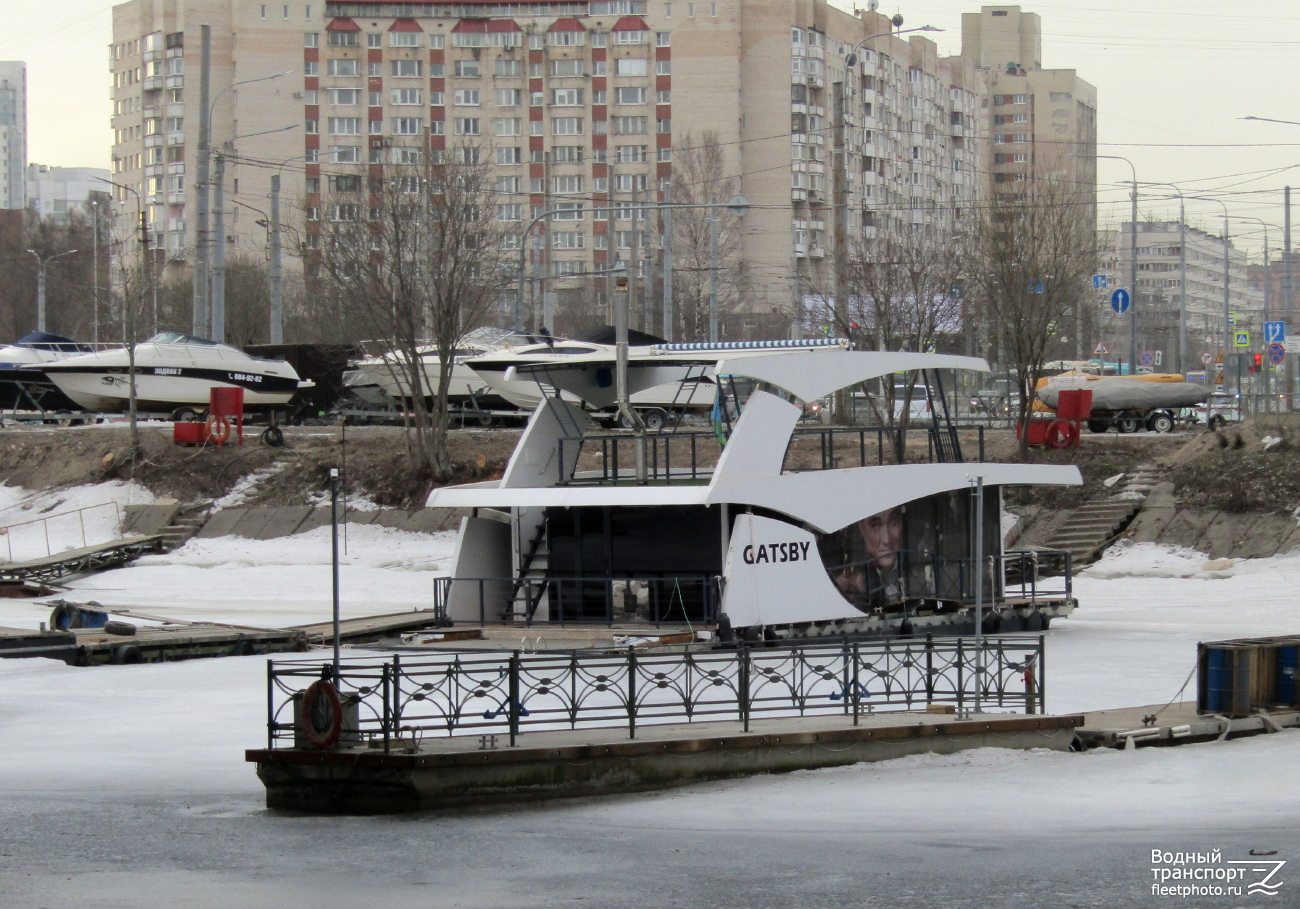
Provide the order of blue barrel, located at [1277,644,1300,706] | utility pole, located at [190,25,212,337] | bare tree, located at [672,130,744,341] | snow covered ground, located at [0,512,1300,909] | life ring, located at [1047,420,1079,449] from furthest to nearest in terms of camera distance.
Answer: bare tree, located at [672,130,744,341] < utility pole, located at [190,25,212,337] < life ring, located at [1047,420,1079,449] < blue barrel, located at [1277,644,1300,706] < snow covered ground, located at [0,512,1300,909]

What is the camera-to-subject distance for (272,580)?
35969 millimetres

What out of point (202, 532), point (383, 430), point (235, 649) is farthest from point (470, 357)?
point (235, 649)

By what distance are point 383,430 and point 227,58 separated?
7167 cm

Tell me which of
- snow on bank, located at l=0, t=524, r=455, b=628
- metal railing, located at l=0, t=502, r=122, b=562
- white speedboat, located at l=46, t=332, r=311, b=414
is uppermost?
white speedboat, located at l=46, t=332, r=311, b=414

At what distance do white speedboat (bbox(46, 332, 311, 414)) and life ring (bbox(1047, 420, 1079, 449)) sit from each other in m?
24.3

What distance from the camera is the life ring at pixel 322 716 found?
14.0m

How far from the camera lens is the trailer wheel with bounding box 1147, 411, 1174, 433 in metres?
45.9

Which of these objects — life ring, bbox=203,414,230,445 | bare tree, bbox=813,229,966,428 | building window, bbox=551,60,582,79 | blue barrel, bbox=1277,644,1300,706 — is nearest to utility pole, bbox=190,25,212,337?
life ring, bbox=203,414,230,445

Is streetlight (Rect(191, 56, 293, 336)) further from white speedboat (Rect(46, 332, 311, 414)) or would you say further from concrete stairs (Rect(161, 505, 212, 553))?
concrete stairs (Rect(161, 505, 212, 553))

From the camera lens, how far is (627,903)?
34.6ft

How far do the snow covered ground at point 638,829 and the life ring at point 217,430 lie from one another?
82.4ft

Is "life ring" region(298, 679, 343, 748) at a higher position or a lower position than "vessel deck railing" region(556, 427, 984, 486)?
lower

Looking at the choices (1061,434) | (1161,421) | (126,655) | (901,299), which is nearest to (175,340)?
(901,299)

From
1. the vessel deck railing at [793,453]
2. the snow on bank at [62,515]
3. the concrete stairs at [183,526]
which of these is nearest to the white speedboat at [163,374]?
the snow on bank at [62,515]
